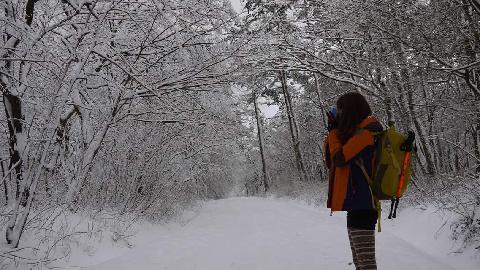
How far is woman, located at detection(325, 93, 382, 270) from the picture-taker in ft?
11.3

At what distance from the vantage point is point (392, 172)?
3463 millimetres

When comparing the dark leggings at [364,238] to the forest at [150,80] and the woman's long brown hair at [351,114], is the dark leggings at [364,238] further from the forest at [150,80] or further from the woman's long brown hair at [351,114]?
the forest at [150,80]

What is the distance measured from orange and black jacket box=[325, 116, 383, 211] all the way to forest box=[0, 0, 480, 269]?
232 cm

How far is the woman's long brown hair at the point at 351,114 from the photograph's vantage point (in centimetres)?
355

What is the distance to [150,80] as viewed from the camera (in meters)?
7.75

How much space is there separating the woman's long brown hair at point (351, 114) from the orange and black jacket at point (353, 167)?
44mm

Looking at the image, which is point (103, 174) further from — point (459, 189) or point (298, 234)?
point (459, 189)

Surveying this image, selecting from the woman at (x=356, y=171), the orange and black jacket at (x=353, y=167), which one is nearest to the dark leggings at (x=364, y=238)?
the woman at (x=356, y=171)

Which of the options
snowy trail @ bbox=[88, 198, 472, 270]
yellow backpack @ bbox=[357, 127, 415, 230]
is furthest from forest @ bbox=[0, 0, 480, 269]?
yellow backpack @ bbox=[357, 127, 415, 230]

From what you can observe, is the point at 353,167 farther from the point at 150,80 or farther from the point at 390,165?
the point at 150,80

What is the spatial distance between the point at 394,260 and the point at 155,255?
3.65 meters

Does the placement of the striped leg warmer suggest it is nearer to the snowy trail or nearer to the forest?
the snowy trail

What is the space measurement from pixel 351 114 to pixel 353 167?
0.45m

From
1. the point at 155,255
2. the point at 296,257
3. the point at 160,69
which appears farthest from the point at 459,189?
the point at 160,69
